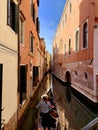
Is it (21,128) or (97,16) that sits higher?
(97,16)

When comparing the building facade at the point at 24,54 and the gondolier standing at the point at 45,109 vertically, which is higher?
the building facade at the point at 24,54

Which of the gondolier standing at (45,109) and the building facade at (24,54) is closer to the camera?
the gondolier standing at (45,109)

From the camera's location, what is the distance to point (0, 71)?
5.58 meters

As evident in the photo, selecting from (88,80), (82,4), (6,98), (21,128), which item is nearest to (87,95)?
(88,80)

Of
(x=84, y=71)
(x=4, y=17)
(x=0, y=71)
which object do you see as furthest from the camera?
(x=84, y=71)

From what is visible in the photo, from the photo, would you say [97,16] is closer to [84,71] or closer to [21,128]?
[84,71]

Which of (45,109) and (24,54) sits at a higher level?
(24,54)

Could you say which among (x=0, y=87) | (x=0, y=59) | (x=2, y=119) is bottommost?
(x=2, y=119)

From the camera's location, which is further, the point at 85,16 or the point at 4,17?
the point at 85,16

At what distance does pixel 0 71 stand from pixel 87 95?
1015cm

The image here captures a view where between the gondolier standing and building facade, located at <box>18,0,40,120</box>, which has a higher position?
building facade, located at <box>18,0,40,120</box>

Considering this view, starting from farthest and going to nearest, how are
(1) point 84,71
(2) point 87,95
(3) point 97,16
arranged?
(1) point 84,71
(2) point 87,95
(3) point 97,16

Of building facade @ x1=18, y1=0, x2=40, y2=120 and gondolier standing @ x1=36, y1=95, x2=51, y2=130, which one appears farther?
building facade @ x1=18, y1=0, x2=40, y2=120

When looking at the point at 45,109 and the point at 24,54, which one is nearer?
the point at 45,109
